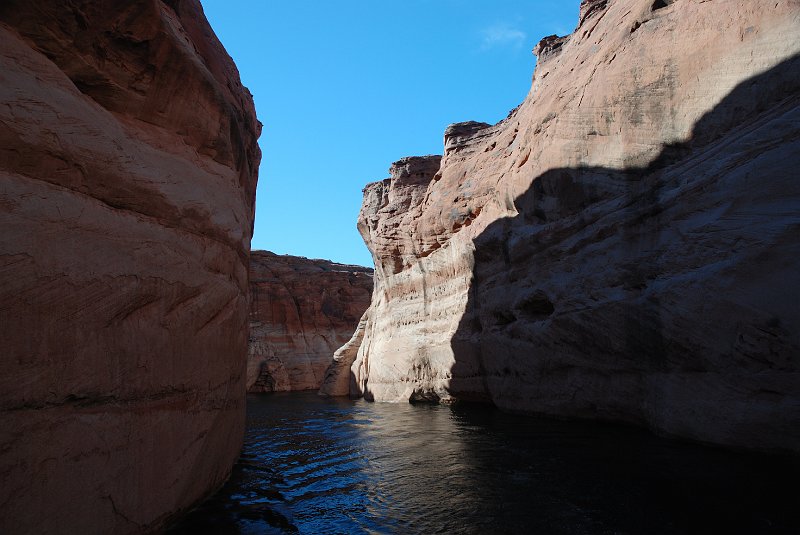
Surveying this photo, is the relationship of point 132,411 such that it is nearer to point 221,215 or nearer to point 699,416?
point 221,215

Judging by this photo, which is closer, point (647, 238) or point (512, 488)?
point (512, 488)

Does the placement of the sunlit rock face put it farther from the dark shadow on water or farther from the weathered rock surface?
the weathered rock surface

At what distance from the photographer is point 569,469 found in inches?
256

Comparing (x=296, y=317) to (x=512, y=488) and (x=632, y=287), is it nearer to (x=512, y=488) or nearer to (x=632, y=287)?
(x=632, y=287)

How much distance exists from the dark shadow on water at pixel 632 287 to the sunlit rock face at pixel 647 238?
28mm


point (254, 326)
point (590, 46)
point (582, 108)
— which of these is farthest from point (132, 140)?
point (254, 326)

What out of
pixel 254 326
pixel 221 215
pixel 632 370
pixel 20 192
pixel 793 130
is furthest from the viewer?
pixel 254 326

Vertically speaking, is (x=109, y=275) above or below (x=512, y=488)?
above

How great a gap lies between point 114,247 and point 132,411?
1289 mm

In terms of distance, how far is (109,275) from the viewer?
379 centimetres

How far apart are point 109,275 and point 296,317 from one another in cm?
3745

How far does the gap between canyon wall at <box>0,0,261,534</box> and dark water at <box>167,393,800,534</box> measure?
106 centimetres

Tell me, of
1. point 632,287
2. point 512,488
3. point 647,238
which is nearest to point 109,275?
point 512,488

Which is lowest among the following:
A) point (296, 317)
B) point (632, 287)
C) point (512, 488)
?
point (512, 488)
